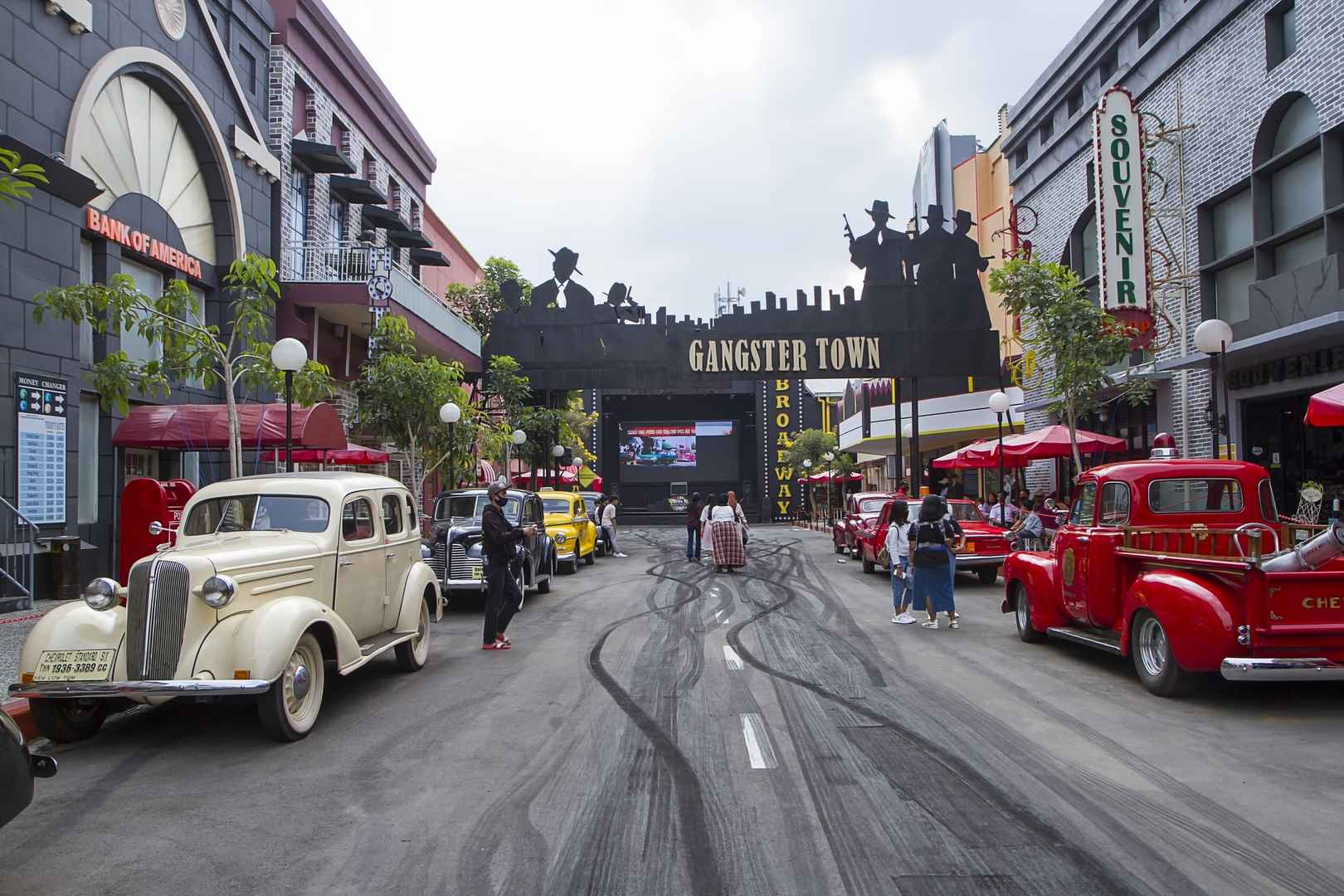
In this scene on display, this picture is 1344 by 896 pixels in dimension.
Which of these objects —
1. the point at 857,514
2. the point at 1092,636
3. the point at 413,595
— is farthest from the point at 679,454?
the point at 1092,636

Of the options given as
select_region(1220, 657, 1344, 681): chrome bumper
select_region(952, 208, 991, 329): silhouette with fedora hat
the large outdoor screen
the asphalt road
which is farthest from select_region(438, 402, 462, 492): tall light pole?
the large outdoor screen

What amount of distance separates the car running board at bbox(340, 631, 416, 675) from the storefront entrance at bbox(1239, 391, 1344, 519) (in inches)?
563

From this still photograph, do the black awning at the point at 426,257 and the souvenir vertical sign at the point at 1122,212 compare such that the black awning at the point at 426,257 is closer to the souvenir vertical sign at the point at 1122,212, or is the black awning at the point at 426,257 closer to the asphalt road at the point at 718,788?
the souvenir vertical sign at the point at 1122,212

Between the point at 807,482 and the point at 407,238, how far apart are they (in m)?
34.3

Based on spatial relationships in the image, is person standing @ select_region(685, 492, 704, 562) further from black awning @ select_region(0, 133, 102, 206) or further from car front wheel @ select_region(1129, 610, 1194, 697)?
car front wheel @ select_region(1129, 610, 1194, 697)

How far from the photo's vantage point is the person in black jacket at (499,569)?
1045 centimetres

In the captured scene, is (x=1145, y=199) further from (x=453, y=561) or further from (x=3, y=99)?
(x=3, y=99)

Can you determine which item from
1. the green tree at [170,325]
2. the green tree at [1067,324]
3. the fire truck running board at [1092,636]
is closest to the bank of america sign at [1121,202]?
the green tree at [1067,324]

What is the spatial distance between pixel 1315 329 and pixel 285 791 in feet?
45.6

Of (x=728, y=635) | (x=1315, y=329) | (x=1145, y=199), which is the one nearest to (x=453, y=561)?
(x=728, y=635)

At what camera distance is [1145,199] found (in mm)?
18828

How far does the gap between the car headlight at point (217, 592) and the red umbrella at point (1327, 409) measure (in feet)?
33.4

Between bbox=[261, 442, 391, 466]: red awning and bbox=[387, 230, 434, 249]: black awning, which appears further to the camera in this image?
bbox=[387, 230, 434, 249]: black awning

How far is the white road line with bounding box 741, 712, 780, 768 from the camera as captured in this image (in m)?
6.01
